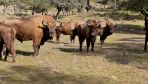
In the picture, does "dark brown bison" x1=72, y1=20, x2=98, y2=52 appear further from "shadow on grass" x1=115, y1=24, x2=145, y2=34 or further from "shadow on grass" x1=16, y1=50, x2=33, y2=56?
"shadow on grass" x1=115, y1=24, x2=145, y2=34

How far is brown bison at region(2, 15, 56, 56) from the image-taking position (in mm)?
20031

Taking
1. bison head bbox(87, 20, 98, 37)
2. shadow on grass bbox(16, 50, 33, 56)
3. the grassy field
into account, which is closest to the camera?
the grassy field

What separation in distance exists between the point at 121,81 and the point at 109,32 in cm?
1200

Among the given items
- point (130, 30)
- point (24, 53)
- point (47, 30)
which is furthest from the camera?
point (130, 30)

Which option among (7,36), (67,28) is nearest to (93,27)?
(7,36)

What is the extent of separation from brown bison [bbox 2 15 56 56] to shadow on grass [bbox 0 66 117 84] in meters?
3.74

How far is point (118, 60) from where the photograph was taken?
2042 cm

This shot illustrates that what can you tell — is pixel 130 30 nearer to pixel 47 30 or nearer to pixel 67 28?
pixel 67 28

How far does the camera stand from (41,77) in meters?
15.1

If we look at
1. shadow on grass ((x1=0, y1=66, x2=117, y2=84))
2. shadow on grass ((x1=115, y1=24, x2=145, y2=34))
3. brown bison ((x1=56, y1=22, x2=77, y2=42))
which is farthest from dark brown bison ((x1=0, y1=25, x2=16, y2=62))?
shadow on grass ((x1=115, y1=24, x2=145, y2=34))

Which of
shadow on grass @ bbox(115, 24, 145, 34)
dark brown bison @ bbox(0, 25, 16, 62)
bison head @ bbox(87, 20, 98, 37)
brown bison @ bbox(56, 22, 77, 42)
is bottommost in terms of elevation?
shadow on grass @ bbox(115, 24, 145, 34)

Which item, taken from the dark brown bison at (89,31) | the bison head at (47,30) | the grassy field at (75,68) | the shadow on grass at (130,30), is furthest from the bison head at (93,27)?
the shadow on grass at (130,30)

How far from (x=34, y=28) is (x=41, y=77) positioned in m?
5.65

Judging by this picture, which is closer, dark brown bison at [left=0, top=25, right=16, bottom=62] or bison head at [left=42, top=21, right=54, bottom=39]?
dark brown bison at [left=0, top=25, right=16, bottom=62]
